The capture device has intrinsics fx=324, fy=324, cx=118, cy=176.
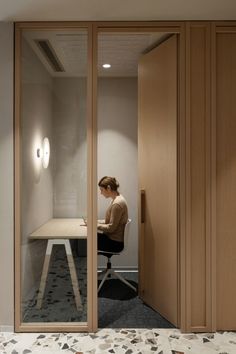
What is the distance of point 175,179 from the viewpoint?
9.11 feet

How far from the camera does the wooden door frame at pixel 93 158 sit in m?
2.68

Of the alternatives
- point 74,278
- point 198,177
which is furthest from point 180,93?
point 74,278

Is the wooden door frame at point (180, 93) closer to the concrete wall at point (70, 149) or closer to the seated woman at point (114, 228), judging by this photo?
the concrete wall at point (70, 149)

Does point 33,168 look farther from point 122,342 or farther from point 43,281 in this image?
point 122,342

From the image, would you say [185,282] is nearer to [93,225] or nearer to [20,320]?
[93,225]

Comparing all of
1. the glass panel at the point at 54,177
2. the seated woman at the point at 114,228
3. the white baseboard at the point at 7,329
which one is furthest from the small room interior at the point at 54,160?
the seated woman at the point at 114,228

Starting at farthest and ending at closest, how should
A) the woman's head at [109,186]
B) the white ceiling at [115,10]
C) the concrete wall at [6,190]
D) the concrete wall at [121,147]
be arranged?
the concrete wall at [121,147] → the woman's head at [109,186] → the concrete wall at [6,190] → the white ceiling at [115,10]

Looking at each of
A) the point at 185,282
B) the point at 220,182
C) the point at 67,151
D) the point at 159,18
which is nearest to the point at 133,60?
the point at 159,18

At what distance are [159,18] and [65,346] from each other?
8.82 ft

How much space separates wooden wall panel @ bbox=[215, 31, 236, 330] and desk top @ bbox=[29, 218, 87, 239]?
115cm

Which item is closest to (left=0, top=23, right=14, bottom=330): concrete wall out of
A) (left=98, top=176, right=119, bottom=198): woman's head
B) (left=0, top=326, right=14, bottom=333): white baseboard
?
(left=0, top=326, right=14, bottom=333): white baseboard

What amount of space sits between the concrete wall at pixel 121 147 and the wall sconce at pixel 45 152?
1.64 m

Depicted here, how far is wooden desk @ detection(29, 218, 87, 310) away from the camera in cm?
272

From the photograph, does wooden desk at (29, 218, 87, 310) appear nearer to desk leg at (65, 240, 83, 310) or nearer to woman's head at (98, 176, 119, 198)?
desk leg at (65, 240, 83, 310)
